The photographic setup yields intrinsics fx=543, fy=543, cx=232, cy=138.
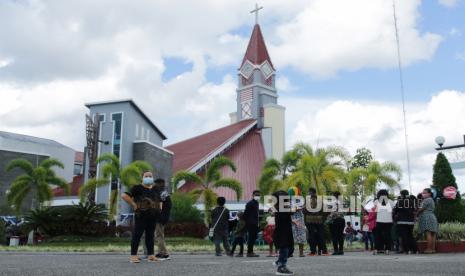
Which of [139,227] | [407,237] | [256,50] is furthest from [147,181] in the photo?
[256,50]

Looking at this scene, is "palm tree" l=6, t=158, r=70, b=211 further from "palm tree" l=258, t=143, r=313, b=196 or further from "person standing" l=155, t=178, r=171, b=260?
"person standing" l=155, t=178, r=171, b=260

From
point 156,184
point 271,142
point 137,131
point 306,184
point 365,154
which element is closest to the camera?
point 156,184

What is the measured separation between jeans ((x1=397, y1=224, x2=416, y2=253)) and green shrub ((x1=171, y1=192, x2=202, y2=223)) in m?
18.1

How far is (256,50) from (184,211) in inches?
1467

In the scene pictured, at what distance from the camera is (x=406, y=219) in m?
13.3

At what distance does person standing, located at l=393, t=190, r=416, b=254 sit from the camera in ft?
43.7

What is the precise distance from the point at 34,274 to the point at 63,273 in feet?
1.15

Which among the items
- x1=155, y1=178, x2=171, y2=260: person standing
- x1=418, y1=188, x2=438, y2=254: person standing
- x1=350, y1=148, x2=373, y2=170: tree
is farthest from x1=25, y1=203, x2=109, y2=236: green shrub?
x1=350, y1=148, x2=373, y2=170: tree

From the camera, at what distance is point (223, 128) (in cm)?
5769

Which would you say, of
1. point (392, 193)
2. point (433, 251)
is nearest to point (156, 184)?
point (433, 251)

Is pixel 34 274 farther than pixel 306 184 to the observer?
No

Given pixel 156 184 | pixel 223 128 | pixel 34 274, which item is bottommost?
pixel 34 274

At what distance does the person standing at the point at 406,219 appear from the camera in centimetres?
1331

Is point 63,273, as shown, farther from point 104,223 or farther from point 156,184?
point 104,223
